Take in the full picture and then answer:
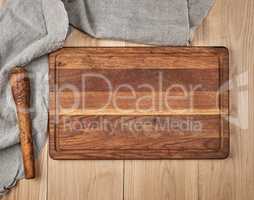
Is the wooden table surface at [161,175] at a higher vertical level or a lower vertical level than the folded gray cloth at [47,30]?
lower

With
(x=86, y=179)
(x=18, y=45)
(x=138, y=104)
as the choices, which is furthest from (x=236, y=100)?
(x=18, y=45)

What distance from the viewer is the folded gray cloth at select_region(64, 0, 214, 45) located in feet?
2.69

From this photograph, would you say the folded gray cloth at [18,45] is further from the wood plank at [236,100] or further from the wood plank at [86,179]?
the wood plank at [236,100]

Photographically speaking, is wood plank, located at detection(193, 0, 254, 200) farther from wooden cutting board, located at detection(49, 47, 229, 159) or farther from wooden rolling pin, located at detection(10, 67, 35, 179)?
wooden rolling pin, located at detection(10, 67, 35, 179)


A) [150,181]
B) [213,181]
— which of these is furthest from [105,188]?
[213,181]

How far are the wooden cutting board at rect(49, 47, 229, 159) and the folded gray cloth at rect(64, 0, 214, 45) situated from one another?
0.10 feet

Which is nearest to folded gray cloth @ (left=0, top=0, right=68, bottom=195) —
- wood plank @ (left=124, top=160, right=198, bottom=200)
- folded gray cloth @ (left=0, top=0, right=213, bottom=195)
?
folded gray cloth @ (left=0, top=0, right=213, bottom=195)

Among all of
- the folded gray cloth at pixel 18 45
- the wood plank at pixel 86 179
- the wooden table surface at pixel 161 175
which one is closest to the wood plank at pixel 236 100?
the wooden table surface at pixel 161 175

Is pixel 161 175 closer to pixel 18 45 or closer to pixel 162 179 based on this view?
pixel 162 179

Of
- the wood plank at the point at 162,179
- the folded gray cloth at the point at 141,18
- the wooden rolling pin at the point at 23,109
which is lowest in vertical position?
the wood plank at the point at 162,179

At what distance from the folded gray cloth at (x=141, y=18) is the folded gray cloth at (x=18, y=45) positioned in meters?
0.05

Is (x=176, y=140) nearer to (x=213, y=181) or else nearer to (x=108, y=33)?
(x=213, y=181)

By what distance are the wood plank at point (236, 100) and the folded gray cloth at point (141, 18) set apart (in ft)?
0.14

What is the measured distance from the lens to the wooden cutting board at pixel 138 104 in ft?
2.68
